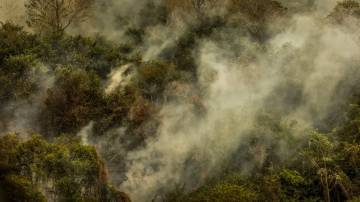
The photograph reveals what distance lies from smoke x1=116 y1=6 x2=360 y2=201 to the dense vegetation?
0.28 metres

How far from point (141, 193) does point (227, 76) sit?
6.32 m

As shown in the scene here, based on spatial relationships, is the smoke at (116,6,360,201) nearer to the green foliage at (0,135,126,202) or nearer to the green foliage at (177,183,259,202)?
the green foliage at (177,183,259,202)

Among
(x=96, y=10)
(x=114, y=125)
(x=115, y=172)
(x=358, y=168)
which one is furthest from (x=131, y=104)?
(x=96, y=10)

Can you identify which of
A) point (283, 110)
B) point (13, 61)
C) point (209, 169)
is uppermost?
point (13, 61)

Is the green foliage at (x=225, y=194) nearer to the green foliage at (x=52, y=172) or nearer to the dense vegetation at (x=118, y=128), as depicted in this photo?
the dense vegetation at (x=118, y=128)

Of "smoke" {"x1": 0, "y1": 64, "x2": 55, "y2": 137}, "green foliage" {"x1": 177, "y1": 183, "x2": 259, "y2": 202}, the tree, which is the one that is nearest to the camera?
"green foliage" {"x1": 177, "y1": 183, "x2": 259, "y2": 202}

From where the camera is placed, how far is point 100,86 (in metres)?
18.9

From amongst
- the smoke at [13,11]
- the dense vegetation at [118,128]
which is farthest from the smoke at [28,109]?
the smoke at [13,11]

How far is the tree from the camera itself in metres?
24.5

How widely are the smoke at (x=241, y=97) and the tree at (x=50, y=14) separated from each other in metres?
7.02

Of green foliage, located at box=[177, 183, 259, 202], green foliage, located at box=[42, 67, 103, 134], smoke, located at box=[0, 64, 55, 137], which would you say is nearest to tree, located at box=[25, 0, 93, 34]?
smoke, located at box=[0, 64, 55, 137]

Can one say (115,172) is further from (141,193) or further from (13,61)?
(13,61)

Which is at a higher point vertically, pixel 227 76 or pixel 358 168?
pixel 227 76

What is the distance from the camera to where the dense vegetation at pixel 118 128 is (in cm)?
1415
